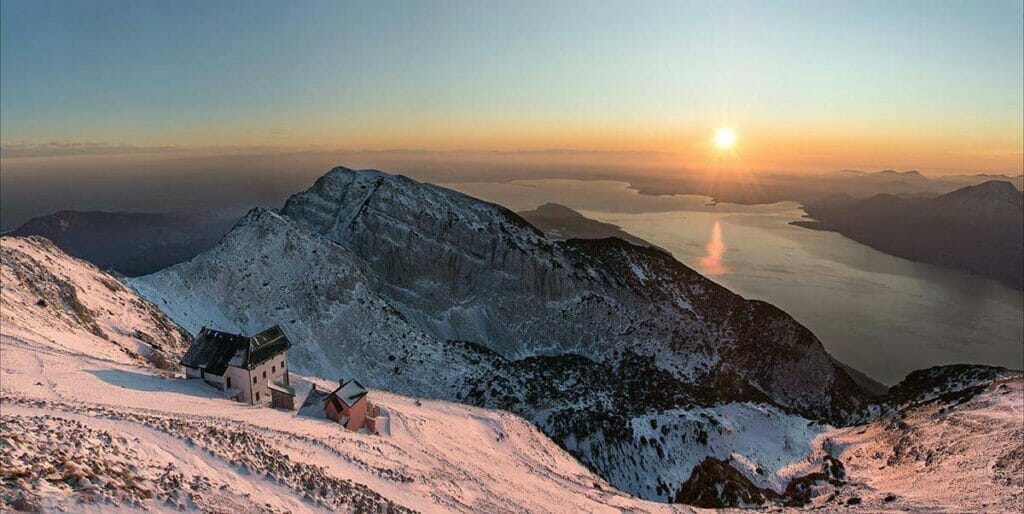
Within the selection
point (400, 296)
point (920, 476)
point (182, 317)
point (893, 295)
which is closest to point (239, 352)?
point (182, 317)

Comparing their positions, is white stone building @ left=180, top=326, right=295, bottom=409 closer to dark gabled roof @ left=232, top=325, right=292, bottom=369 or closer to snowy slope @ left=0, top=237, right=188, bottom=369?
dark gabled roof @ left=232, top=325, right=292, bottom=369

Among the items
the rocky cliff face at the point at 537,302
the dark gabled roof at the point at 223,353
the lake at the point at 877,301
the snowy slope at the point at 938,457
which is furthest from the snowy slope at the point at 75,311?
the lake at the point at 877,301

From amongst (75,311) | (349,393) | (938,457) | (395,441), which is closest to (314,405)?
(349,393)

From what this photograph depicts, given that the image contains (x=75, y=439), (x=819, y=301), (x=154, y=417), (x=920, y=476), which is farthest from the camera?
(x=819, y=301)

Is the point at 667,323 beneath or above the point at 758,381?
above

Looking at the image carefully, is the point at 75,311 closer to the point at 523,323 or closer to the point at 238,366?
the point at 238,366

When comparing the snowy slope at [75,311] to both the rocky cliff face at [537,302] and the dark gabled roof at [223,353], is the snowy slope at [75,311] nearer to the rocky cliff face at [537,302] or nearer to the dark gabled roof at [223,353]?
the dark gabled roof at [223,353]

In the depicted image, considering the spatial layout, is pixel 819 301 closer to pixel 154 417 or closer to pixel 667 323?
pixel 667 323
